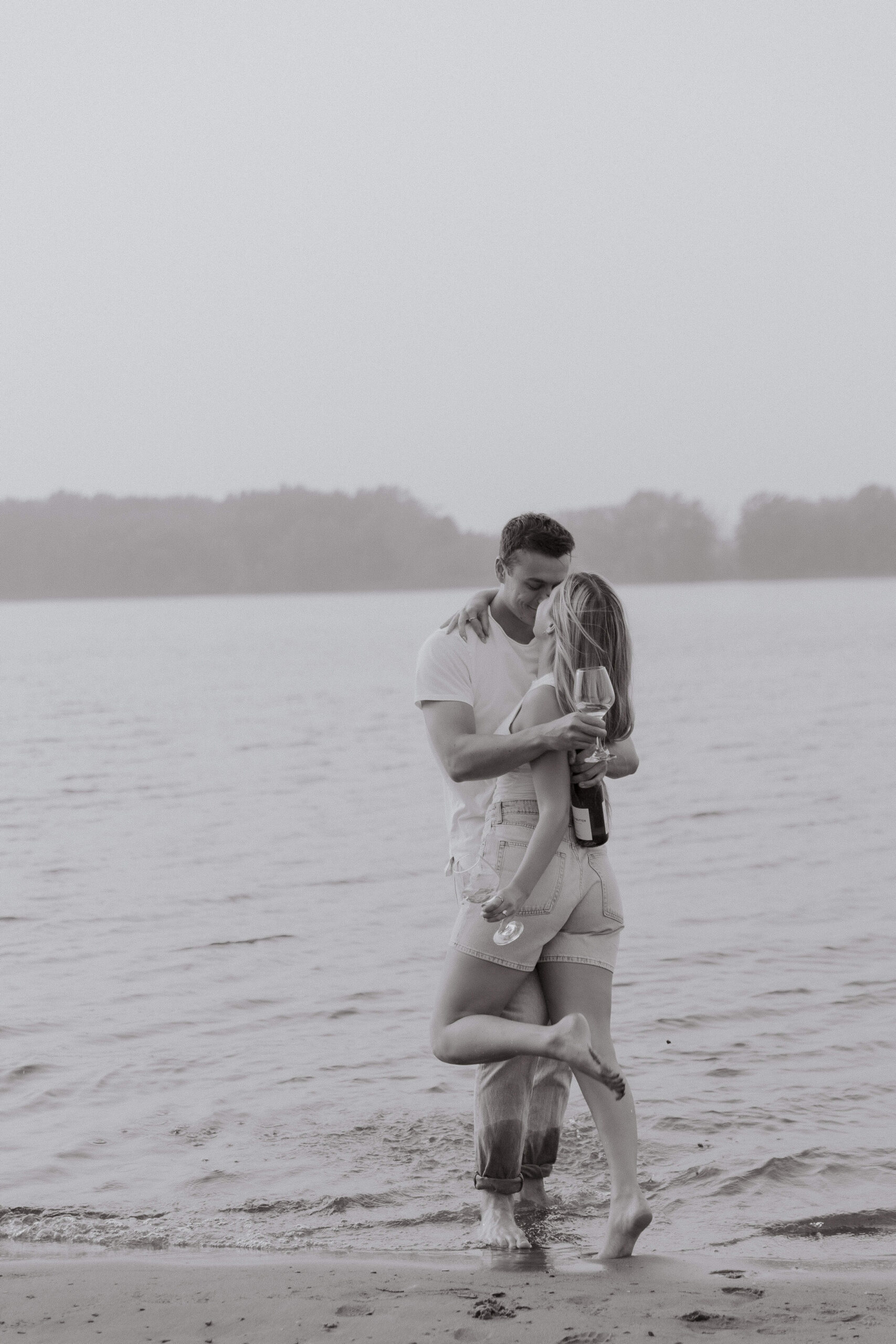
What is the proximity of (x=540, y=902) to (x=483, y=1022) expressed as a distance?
37cm

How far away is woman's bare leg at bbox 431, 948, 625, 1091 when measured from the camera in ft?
12.6

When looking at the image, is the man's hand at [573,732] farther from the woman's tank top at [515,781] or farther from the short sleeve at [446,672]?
the short sleeve at [446,672]

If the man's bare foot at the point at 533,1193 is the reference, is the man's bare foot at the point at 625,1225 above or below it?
above

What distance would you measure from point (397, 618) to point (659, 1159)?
348 ft

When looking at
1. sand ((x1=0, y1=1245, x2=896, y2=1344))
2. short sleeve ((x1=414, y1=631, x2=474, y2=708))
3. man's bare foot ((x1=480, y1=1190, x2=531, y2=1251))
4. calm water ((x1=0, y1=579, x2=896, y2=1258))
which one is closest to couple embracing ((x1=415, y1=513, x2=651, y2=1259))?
short sleeve ((x1=414, y1=631, x2=474, y2=708))

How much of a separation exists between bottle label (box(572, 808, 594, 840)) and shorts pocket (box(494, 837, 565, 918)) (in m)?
0.07

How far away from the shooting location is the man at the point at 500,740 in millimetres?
3918

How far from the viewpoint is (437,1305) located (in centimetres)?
361

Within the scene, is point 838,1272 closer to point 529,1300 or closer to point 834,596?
point 529,1300

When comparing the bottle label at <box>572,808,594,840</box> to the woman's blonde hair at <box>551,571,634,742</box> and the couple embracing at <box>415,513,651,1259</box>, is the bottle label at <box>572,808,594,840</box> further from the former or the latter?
the woman's blonde hair at <box>551,571,634,742</box>

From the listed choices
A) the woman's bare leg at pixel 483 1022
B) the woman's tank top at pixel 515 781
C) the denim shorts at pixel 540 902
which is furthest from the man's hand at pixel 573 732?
the woman's bare leg at pixel 483 1022

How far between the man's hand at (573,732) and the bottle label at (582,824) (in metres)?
0.29

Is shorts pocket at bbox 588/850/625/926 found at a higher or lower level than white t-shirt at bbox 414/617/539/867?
lower

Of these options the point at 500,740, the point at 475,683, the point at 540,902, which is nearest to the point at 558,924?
the point at 540,902
